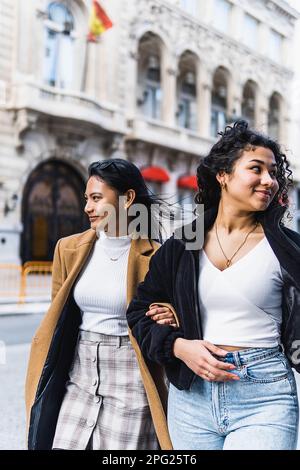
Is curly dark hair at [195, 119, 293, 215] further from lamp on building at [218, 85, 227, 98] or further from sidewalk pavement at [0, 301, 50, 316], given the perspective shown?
lamp on building at [218, 85, 227, 98]

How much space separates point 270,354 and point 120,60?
1785 cm

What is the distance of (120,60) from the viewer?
1848 cm

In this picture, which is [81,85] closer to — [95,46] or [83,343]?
A: [95,46]

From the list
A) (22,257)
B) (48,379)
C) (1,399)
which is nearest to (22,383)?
(1,399)

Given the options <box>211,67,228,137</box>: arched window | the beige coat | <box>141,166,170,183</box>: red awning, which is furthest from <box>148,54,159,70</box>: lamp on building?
the beige coat

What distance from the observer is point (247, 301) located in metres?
1.69

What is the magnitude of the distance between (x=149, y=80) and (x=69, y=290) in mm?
19549

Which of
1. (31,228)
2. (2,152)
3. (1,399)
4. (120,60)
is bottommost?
(1,399)

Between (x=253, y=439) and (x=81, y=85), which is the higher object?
(x=81, y=85)

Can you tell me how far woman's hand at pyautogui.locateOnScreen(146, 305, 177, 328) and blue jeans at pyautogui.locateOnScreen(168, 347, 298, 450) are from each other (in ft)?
0.64

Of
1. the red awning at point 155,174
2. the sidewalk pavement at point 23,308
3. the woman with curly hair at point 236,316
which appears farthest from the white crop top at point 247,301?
the red awning at point 155,174

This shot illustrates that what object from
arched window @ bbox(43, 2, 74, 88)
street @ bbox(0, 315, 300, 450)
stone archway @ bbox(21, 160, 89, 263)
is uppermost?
arched window @ bbox(43, 2, 74, 88)

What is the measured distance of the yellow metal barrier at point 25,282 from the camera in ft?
Result: 41.0

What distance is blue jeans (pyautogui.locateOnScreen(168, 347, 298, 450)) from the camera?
164 cm
